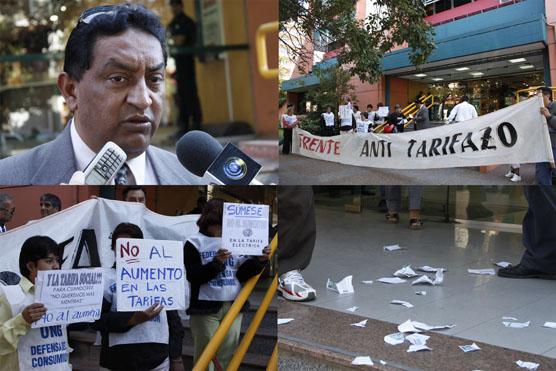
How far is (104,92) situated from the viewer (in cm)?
215

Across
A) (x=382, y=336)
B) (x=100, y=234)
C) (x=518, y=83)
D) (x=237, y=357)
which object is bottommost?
(x=382, y=336)

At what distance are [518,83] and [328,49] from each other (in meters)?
0.94

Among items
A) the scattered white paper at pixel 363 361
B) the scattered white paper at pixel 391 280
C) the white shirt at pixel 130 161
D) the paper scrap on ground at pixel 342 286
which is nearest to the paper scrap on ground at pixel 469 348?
the scattered white paper at pixel 363 361

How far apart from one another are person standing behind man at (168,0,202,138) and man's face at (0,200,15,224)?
668 mm

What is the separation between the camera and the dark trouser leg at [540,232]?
14.2 ft

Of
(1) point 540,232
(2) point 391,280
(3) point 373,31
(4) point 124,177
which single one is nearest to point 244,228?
(4) point 124,177

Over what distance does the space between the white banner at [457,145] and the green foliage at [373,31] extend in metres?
0.40

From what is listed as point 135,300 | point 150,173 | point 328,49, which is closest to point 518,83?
point 328,49

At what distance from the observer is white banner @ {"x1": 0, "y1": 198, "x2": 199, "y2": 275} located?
90.8 inches

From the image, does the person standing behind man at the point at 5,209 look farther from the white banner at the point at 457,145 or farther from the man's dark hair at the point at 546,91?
the man's dark hair at the point at 546,91

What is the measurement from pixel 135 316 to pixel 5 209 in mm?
623

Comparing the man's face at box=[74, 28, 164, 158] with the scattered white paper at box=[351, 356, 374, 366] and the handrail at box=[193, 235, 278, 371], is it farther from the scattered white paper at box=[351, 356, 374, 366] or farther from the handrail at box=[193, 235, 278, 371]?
the scattered white paper at box=[351, 356, 374, 366]

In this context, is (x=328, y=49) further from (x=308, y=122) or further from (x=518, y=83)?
(x=518, y=83)

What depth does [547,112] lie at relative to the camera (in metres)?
3.10
